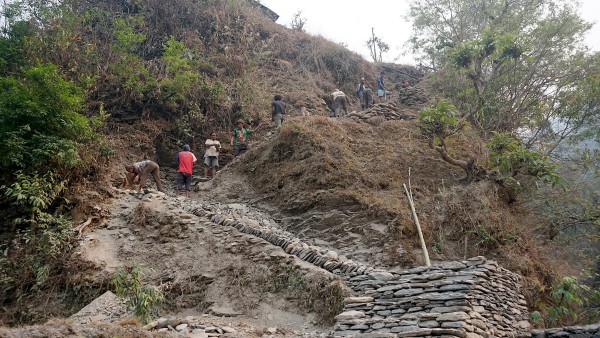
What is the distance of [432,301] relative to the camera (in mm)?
6453

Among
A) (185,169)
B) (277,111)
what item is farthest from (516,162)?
(185,169)

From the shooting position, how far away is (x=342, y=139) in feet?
45.4

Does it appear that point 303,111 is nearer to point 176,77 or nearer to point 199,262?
point 176,77

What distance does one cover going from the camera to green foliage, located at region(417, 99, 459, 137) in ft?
37.3

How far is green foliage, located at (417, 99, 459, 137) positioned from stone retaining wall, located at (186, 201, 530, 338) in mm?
4472

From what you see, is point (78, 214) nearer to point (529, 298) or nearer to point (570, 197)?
point (529, 298)

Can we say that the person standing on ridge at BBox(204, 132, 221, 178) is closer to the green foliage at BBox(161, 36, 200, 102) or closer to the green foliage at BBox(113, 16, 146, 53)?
the green foliage at BBox(161, 36, 200, 102)

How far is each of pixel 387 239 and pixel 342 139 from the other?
4.60m

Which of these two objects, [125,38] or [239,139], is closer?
[239,139]

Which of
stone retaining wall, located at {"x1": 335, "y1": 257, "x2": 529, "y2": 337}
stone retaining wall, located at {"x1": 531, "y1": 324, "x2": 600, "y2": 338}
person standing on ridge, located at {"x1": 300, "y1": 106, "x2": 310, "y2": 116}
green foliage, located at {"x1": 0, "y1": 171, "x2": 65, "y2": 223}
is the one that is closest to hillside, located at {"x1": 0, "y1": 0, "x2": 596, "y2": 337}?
green foliage, located at {"x1": 0, "y1": 171, "x2": 65, "y2": 223}

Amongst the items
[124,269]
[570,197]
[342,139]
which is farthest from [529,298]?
[124,269]

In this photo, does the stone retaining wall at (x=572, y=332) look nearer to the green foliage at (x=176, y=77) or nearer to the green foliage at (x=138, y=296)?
the green foliage at (x=138, y=296)

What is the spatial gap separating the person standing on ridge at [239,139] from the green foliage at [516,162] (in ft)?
24.3

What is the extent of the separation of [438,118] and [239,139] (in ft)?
21.2
